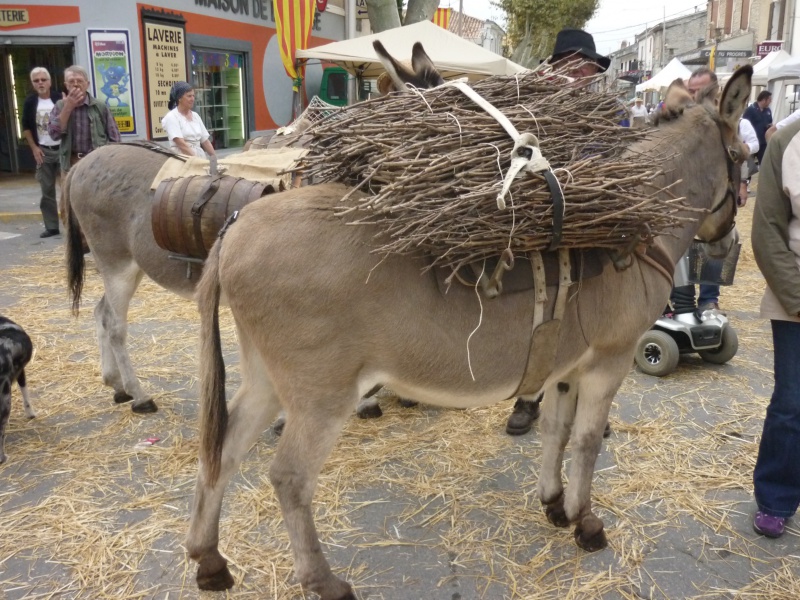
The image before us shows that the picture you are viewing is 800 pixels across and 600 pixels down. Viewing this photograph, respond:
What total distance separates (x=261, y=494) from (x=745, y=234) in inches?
363

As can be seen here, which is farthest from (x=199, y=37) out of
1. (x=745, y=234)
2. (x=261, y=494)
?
(x=261, y=494)

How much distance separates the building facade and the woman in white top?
4.97 metres

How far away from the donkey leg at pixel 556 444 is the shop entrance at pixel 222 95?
1267 centimetres

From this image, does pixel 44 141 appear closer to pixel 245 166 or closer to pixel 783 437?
pixel 245 166

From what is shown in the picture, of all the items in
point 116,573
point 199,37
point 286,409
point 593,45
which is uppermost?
point 199,37

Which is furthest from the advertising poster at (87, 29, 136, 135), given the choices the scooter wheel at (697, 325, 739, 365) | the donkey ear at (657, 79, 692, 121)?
the donkey ear at (657, 79, 692, 121)

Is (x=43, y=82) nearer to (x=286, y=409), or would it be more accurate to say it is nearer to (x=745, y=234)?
(x=286, y=409)

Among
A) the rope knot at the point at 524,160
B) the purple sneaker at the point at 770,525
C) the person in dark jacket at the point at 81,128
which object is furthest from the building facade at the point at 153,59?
the purple sneaker at the point at 770,525

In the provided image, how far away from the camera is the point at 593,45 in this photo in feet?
14.1

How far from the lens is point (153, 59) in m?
12.0

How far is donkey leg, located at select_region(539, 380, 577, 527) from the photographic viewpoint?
318 cm

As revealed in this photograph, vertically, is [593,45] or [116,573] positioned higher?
[593,45]

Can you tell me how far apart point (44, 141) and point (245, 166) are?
6.59 meters

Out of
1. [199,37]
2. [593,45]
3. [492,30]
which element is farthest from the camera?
[492,30]
